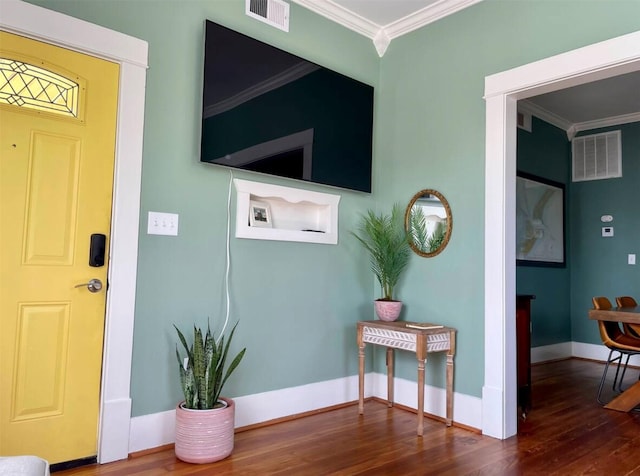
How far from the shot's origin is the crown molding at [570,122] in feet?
17.1

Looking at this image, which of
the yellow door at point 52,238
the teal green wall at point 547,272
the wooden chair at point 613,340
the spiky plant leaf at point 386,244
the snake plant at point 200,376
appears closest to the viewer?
the yellow door at point 52,238

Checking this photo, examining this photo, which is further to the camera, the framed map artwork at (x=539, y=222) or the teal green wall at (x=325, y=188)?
the framed map artwork at (x=539, y=222)

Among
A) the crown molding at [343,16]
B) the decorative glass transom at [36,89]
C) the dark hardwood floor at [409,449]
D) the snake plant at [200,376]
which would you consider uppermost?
the crown molding at [343,16]

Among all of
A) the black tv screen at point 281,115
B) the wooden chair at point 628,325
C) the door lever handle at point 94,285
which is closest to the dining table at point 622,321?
the wooden chair at point 628,325

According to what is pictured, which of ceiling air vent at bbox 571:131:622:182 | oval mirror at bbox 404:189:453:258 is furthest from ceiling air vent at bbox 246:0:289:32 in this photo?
ceiling air vent at bbox 571:131:622:182

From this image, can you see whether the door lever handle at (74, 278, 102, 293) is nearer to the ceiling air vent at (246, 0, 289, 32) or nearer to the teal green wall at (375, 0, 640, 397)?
the ceiling air vent at (246, 0, 289, 32)

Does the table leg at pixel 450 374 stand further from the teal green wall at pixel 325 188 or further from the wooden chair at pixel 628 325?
the wooden chair at pixel 628 325

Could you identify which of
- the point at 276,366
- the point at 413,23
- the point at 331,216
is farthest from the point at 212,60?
the point at 276,366

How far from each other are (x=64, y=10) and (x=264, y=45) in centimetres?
114

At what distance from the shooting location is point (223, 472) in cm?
232

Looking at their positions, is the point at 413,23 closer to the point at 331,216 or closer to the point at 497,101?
the point at 497,101

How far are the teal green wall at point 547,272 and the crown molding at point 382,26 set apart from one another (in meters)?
2.15

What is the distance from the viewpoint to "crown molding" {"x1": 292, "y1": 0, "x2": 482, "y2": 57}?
337cm

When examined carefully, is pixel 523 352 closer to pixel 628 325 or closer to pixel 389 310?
pixel 389 310
